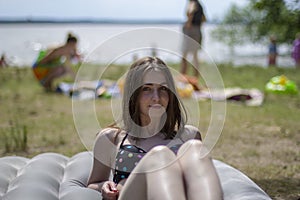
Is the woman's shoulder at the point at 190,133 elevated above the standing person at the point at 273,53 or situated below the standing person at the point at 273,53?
above

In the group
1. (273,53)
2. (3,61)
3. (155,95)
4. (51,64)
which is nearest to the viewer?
(155,95)

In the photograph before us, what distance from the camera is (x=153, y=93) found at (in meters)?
2.49

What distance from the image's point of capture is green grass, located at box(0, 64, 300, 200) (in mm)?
4212

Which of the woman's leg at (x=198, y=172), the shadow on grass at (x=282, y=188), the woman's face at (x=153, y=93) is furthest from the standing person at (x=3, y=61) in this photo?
the woman's leg at (x=198, y=172)

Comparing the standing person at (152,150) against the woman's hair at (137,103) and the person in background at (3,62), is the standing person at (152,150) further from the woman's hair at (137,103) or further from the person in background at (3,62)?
the person in background at (3,62)

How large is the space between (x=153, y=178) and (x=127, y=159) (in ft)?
0.93

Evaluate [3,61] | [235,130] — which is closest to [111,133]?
[235,130]

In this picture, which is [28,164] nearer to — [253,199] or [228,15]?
[253,199]

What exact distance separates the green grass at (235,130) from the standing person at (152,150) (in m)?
0.17

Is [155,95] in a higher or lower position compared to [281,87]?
higher

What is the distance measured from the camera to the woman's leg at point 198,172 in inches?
89.4

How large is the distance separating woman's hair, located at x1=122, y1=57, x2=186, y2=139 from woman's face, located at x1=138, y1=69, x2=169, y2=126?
0.06 ft

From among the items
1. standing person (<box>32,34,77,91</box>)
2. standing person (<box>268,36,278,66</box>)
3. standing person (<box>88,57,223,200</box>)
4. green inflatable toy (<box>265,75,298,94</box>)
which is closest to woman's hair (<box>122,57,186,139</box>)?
standing person (<box>88,57,223,200</box>)

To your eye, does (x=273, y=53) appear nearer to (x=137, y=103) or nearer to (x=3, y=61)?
(x=3, y=61)
